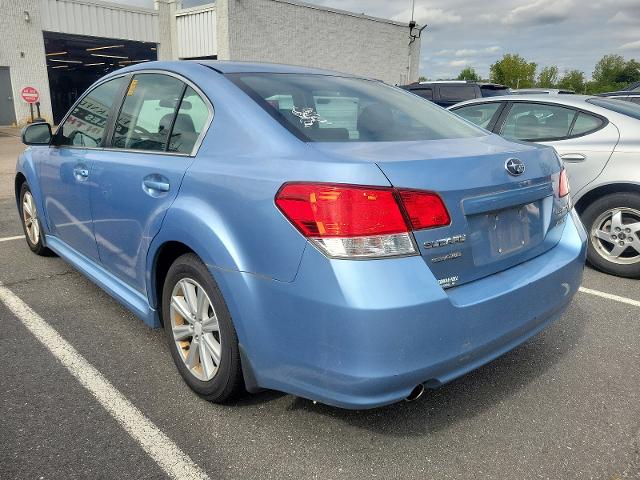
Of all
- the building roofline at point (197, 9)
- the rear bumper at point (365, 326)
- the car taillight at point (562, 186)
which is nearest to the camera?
the rear bumper at point (365, 326)

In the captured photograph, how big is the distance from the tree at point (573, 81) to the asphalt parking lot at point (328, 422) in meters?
98.7

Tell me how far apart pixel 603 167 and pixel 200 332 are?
12.7 ft

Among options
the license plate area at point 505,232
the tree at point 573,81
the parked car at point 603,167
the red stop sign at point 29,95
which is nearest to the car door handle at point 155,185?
the license plate area at point 505,232

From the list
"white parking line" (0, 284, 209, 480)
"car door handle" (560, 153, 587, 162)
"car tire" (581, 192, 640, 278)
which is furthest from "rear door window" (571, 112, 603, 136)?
"white parking line" (0, 284, 209, 480)

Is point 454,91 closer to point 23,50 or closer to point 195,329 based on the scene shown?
point 195,329

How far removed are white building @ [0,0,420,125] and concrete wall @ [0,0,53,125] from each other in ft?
0.12

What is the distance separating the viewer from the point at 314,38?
2783cm

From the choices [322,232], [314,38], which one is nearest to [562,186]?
[322,232]

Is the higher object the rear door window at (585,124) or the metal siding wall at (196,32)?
the metal siding wall at (196,32)

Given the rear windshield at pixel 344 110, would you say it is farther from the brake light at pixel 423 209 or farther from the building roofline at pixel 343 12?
the building roofline at pixel 343 12

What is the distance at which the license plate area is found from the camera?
213 centimetres

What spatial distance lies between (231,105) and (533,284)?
1549 millimetres

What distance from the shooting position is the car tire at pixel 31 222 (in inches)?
180

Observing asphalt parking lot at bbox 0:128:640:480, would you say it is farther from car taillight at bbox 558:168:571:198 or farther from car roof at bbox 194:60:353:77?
car roof at bbox 194:60:353:77
